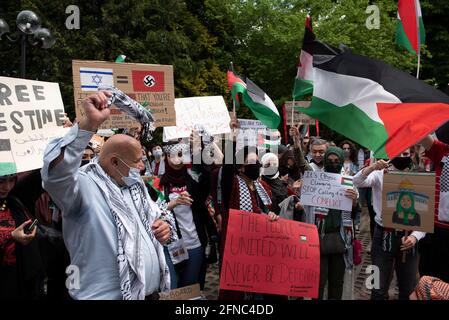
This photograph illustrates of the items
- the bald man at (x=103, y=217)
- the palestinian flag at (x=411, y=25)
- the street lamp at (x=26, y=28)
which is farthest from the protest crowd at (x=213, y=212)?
the street lamp at (x=26, y=28)

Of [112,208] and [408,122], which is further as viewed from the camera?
[408,122]

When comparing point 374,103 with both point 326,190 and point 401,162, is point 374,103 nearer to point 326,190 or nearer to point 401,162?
point 326,190

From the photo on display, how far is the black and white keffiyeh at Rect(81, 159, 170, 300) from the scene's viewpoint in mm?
2312

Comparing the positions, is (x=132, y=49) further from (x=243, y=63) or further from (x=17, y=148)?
(x=17, y=148)

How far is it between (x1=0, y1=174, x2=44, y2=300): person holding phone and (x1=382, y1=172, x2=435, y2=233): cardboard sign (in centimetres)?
303

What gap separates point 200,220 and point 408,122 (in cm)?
260

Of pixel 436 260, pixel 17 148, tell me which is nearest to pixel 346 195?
pixel 436 260

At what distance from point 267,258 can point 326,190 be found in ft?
3.27

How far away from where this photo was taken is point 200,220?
195 inches

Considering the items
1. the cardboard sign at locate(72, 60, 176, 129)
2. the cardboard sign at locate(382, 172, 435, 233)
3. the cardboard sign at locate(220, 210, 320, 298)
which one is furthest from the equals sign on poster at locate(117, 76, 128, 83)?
the cardboard sign at locate(382, 172, 435, 233)

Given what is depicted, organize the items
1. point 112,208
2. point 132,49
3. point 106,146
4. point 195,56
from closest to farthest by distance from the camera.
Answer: point 112,208
point 106,146
point 132,49
point 195,56

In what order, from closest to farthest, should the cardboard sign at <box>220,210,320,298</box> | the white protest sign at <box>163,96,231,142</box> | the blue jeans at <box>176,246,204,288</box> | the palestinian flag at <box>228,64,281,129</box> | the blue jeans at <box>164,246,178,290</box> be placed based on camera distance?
1. the cardboard sign at <box>220,210,320,298</box>
2. the blue jeans at <box>164,246,178,290</box>
3. the blue jeans at <box>176,246,204,288</box>
4. the palestinian flag at <box>228,64,281,129</box>
5. the white protest sign at <box>163,96,231,142</box>

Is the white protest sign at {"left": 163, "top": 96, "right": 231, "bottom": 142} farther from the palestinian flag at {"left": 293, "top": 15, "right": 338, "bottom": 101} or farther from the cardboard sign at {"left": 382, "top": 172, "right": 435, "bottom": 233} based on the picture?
the cardboard sign at {"left": 382, "top": 172, "right": 435, "bottom": 233}

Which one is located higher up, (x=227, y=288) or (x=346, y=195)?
(x=346, y=195)
